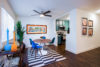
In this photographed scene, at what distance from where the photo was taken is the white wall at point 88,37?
3.13 m

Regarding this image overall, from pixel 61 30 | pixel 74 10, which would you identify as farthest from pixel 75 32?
pixel 61 30

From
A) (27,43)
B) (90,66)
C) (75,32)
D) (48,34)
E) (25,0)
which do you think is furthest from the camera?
(48,34)

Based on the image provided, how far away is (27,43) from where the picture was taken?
4555 millimetres

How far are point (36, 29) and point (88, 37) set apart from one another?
3808mm

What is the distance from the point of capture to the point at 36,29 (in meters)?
4.74

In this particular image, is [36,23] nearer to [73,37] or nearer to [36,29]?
[36,29]

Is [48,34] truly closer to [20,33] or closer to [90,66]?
[20,33]

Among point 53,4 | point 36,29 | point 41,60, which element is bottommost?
point 41,60

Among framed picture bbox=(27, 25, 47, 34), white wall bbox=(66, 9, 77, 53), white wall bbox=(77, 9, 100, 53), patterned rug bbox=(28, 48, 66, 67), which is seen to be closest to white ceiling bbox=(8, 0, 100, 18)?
white wall bbox=(66, 9, 77, 53)

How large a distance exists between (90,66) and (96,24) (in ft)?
10.9

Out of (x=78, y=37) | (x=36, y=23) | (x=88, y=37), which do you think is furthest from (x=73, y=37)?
(x=36, y=23)

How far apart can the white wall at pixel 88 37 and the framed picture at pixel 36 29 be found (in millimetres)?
Answer: 2808

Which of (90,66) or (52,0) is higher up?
(52,0)

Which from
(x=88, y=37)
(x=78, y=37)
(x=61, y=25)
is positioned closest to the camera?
(x=78, y=37)
